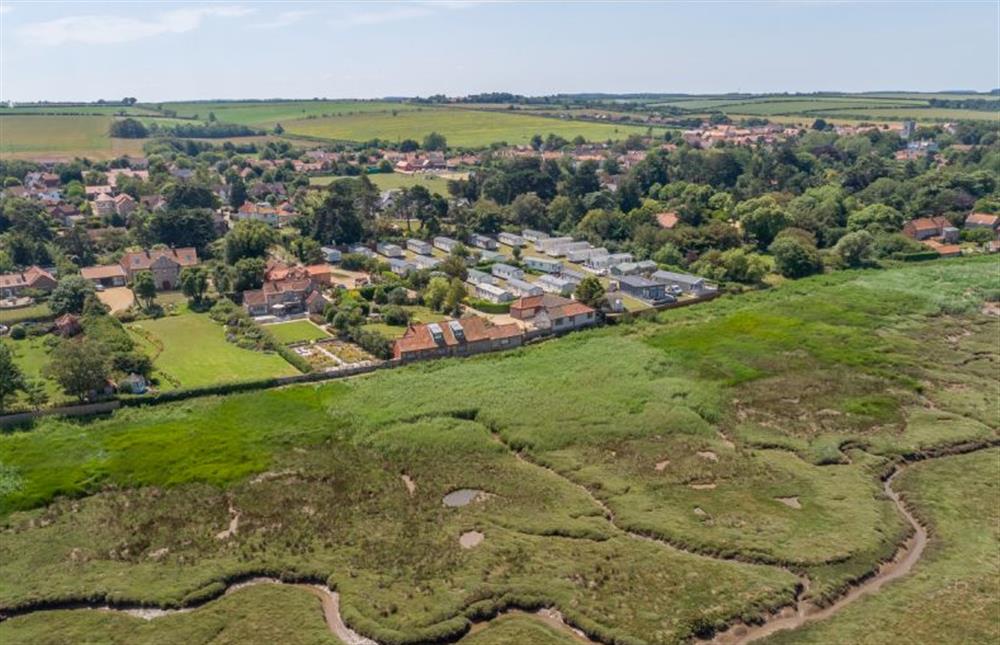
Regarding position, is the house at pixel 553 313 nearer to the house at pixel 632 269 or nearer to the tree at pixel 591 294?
the tree at pixel 591 294

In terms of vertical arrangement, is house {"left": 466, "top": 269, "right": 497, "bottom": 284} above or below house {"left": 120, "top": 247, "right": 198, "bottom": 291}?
below

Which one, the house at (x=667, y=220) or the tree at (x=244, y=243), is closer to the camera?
the tree at (x=244, y=243)

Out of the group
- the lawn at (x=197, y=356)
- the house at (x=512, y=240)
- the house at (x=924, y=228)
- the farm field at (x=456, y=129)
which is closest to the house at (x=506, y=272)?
the house at (x=512, y=240)

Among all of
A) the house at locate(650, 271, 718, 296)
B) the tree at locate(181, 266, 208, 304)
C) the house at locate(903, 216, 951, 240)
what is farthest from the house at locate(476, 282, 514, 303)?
the house at locate(903, 216, 951, 240)

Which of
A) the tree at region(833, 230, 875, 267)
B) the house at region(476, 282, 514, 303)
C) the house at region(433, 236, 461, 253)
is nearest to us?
the house at region(476, 282, 514, 303)

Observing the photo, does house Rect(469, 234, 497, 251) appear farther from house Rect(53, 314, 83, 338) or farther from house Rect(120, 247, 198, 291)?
house Rect(53, 314, 83, 338)

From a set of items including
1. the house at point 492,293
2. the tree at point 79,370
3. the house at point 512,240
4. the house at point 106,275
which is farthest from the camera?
the house at point 512,240

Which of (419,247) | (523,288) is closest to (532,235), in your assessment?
(419,247)
